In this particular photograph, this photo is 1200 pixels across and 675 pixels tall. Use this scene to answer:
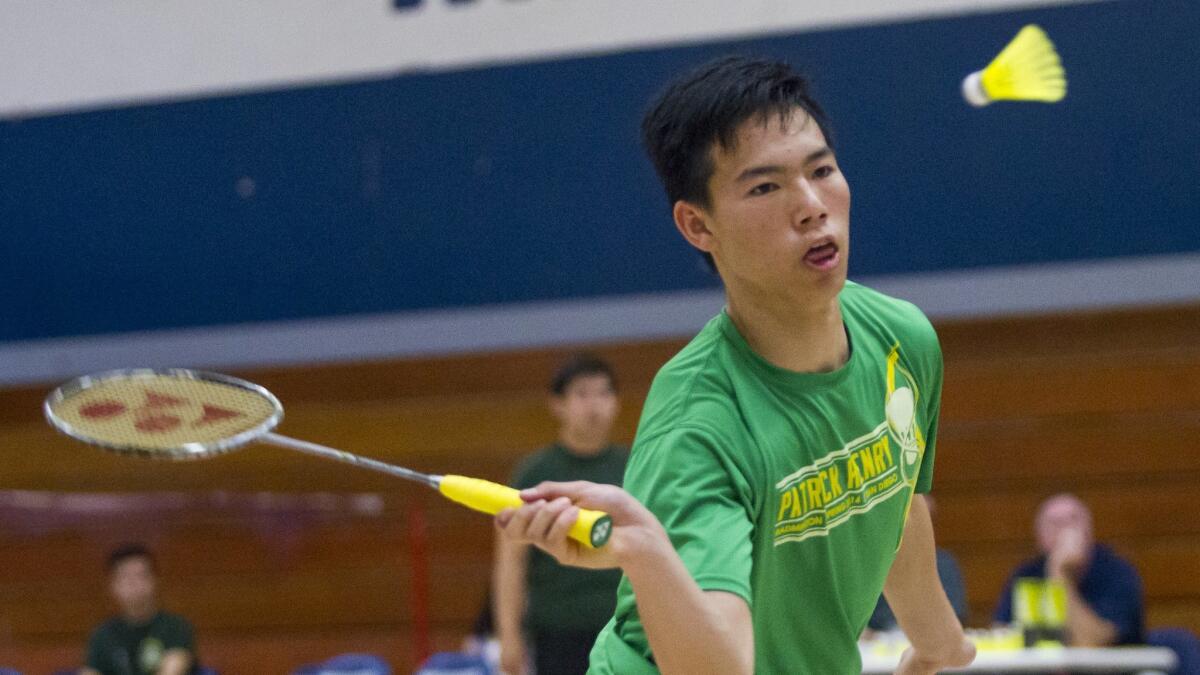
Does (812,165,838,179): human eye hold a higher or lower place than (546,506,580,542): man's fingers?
higher

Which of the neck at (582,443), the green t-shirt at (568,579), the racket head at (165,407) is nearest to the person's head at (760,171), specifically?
the racket head at (165,407)

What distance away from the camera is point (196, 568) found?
827 cm

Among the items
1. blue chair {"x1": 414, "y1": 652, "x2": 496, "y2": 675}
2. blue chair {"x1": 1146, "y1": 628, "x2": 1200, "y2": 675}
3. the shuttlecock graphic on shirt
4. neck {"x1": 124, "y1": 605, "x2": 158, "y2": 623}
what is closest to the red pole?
neck {"x1": 124, "y1": 605, "x2": 158, "y2": 623}

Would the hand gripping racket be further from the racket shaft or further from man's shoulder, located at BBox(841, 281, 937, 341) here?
man's shoulder, located at BBox(841, 281, 937, 341)

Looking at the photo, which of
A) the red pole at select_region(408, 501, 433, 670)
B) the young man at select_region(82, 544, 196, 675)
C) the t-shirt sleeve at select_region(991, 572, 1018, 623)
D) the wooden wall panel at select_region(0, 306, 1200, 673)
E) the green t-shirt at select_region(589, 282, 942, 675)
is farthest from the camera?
the red pole at select_region(408, 501, 433, 670)

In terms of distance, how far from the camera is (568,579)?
5.85 m

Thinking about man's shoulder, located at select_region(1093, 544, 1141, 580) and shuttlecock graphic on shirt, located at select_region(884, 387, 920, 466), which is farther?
man's shoulder, located at select_region(1093, 544, 1141, 580)

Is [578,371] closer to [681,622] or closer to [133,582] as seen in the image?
[133,582]

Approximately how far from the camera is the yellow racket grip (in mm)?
2092

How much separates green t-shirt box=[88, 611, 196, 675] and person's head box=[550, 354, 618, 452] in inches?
98.5

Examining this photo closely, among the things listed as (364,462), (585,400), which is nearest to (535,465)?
(585,400)

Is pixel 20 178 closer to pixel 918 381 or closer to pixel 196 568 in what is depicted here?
pixel 196 568

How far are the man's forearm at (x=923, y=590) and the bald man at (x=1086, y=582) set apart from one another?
3519mm

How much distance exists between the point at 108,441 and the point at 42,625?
15.7 ft
